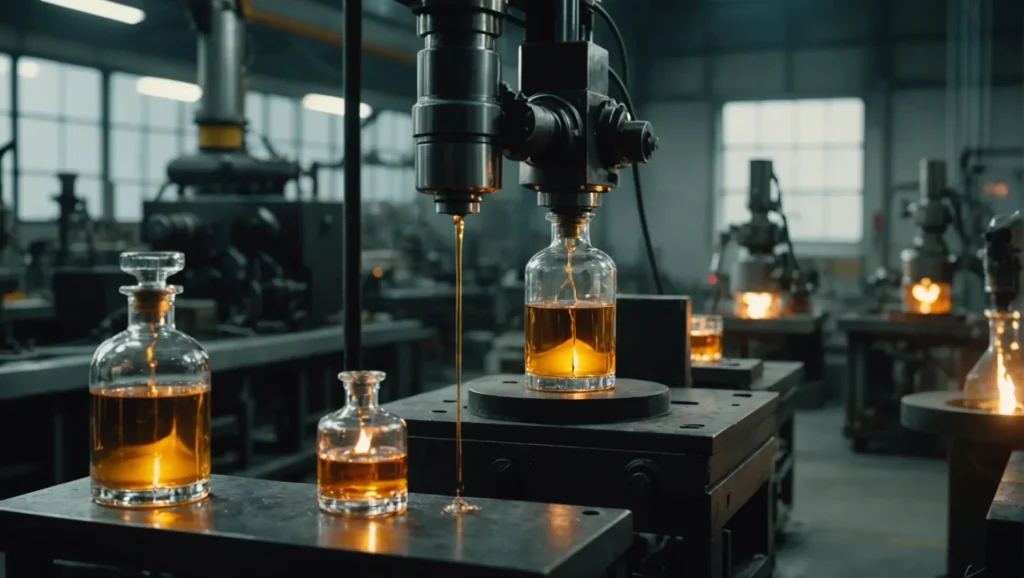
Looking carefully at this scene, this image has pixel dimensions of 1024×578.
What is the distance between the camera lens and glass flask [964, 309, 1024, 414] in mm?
2189

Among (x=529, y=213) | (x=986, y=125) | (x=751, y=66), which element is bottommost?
(x=529, y=213)

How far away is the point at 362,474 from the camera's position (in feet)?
3.37

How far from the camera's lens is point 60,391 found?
2.87m

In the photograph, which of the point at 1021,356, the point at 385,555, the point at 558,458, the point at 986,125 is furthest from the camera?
the point at 986,125

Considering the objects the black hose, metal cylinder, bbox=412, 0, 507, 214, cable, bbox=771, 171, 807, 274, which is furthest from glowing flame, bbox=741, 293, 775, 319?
metal cylinder, bbox=412, 0, 507, 214

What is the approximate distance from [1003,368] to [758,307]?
2.48 meters

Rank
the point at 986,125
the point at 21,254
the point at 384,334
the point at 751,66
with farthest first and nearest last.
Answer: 1. the point at 751,66
2. the point at 986,125
3. the point at 21,254
4. the point at 384,334

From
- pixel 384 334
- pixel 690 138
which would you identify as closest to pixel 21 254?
pixel 384 334

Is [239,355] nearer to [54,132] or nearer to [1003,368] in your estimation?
[1003,368]

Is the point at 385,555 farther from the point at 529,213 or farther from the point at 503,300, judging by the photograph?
the point at 529,213

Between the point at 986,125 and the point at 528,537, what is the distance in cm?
1009

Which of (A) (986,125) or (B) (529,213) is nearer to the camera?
(A) (986,125)

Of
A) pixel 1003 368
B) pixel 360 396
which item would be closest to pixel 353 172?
pixel 360 396

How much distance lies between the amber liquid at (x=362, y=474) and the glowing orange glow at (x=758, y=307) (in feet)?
12.2
